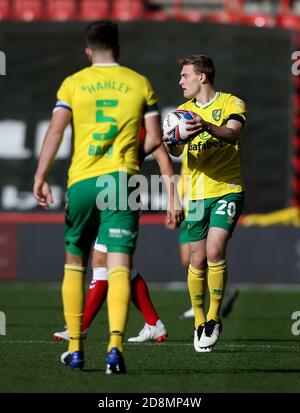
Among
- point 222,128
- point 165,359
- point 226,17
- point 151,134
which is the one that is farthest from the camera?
point 226,17

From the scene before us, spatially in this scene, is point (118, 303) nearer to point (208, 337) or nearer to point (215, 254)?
point (208, 337)

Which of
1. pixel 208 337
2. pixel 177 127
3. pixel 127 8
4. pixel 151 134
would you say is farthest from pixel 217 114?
pixel 127 8

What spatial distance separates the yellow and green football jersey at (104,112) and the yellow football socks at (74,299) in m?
0.54

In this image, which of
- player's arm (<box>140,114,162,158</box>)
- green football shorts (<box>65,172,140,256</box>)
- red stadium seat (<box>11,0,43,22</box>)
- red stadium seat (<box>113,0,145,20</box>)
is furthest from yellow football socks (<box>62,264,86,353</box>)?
red stadium seat (<box>11,0,43,22</box>)

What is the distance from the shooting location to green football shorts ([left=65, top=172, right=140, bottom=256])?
21.9ft

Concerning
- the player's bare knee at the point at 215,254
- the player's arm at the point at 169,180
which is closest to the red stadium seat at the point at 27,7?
the player's bare knee at the point at 215,254

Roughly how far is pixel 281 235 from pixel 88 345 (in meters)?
9.15

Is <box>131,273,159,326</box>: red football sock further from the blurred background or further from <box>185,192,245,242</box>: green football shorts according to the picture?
the blurred background

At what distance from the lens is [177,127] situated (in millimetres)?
8227

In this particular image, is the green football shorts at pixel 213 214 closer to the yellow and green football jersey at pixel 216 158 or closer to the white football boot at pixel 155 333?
the yellow and green football jersey at pixel 216 158

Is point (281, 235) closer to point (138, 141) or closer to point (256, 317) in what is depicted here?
point (256, 317)

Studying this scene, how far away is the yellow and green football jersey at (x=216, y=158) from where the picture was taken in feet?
28.4

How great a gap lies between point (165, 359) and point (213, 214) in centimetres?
137

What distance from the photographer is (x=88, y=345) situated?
8.68m
